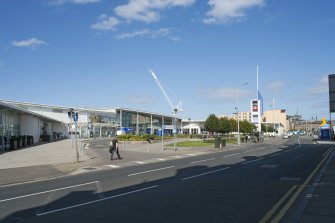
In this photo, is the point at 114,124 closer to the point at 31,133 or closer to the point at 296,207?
the point at 31,133

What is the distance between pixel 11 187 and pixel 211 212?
9299mm

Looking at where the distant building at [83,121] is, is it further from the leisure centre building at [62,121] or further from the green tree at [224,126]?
the green tree at [224,126]

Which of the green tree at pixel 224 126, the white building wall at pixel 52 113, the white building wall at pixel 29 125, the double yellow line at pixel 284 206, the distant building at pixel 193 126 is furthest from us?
the distant building at pixel 193 126

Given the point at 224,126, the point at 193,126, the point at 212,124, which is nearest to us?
the point at 212,124

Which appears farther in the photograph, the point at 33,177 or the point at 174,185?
the point at 33,177

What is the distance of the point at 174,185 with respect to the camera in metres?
14.1

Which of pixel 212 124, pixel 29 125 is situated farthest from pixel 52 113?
pixel 212 124

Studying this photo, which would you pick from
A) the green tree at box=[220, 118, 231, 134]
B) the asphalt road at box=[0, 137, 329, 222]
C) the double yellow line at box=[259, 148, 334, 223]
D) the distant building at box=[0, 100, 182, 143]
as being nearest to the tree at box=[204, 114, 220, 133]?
the green tree at box=[220, 118, 231, 134]

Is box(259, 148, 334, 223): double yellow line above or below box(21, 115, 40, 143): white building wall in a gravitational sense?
below

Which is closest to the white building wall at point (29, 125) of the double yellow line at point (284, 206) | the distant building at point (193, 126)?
the double yellow line at point (284, 206)

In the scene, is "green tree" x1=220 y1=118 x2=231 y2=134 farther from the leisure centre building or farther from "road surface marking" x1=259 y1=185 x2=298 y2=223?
"road surface marking" x1=259 y1=185 x2=298 y2=223

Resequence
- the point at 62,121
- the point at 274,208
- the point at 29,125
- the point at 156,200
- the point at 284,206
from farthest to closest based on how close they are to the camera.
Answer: the point at 62,121, the point at 29,125, the point at 156,200, the point at 284,206, the point at 274,208

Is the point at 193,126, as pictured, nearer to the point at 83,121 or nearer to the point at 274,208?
the point at 83,121

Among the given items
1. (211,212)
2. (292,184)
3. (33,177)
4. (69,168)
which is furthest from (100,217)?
(69,168)
